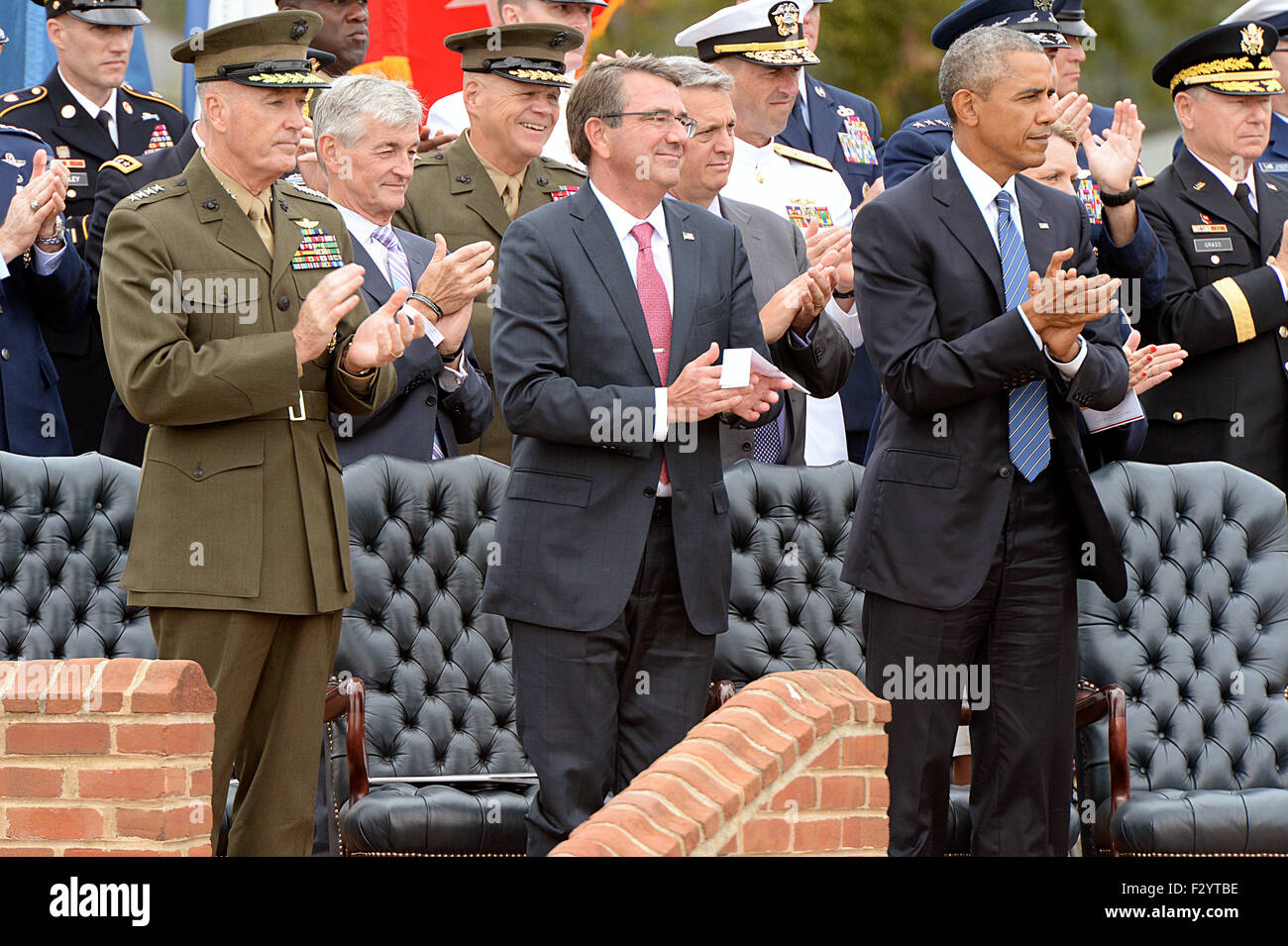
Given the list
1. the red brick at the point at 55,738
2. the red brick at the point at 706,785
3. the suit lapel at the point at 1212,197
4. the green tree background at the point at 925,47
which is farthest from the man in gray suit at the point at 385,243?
the green tree background at the point at 925,47

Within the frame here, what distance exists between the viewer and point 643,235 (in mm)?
4848

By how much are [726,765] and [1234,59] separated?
445 cm

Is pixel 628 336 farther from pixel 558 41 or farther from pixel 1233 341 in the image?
pixel 1233 341

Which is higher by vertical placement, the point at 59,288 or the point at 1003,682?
the point at 59,288

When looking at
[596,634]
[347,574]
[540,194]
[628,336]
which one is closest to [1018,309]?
[628,336]

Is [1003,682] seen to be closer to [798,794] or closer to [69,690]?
[798,794]

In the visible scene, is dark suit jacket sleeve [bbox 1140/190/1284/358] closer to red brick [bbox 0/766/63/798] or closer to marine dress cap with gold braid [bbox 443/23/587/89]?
marine dress cap with gold braid [bbox 443/23/587/89]

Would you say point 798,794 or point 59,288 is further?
point 59,288

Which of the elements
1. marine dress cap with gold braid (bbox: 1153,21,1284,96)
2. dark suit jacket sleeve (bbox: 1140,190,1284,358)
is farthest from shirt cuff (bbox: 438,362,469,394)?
marine dress cap with gold braid (bbox: 1153,21,1284,96)

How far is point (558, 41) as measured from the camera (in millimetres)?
6715

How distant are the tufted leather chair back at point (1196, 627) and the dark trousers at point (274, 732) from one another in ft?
7.86

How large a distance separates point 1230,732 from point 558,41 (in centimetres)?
322

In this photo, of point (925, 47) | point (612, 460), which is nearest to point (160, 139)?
point (612, 460)

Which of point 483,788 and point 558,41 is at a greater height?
point 558,41
